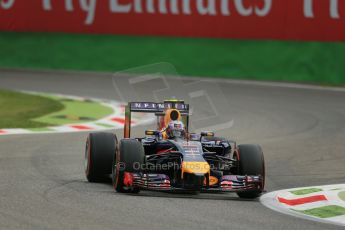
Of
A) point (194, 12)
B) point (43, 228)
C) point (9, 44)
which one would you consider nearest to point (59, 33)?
point (9, 44)

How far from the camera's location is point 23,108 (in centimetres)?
2308

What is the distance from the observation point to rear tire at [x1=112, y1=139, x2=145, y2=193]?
40.4 feet

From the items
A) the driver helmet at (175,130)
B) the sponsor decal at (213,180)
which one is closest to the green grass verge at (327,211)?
the sponsor decal at (213,180)

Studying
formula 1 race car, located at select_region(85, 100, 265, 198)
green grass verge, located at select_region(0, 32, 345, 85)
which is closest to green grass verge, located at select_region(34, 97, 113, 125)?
green grass verge, located at select_region(0, 32, 345, 85)

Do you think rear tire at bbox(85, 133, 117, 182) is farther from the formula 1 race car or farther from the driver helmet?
the driver helmet

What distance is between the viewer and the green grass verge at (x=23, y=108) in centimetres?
2042

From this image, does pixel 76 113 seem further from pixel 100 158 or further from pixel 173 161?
pixel 173 161

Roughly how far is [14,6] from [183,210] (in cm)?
2041

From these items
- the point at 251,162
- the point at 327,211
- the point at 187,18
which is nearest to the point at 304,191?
the point at 251,162

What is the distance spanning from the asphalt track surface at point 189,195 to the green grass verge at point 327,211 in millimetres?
465

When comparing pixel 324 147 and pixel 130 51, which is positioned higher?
pixel 130 51

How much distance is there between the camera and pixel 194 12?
29328mm

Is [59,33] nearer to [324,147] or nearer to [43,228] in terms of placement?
[324,147]

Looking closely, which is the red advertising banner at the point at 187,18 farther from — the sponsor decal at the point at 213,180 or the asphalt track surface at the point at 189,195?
the sponsor decal at the point at 213,180
